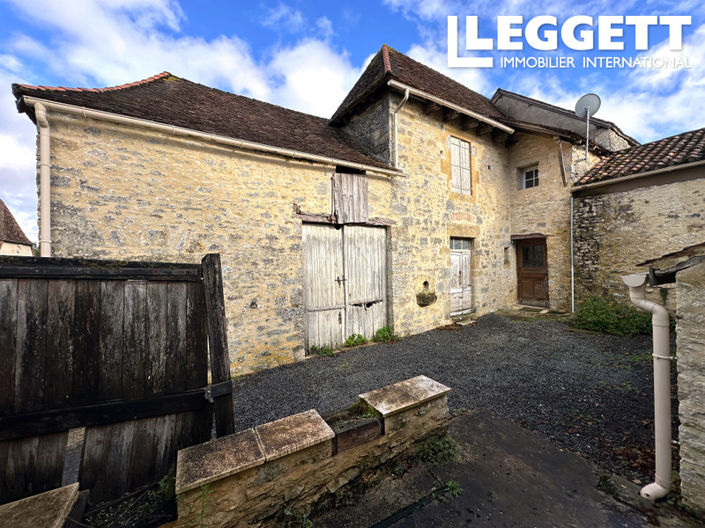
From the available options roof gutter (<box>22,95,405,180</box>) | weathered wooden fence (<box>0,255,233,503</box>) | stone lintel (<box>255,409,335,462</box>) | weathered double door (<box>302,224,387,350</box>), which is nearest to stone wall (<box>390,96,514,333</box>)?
weathered double door (<box>302,224,387,350</box>)

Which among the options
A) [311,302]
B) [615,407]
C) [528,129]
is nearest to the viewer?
[615,407]

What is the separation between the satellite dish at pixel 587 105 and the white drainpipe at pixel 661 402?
30.2ft

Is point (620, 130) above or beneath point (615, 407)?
above

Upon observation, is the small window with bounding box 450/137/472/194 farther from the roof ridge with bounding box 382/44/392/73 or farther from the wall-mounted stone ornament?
the wall-mounted stone ornament

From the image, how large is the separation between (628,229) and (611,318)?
2366 mm

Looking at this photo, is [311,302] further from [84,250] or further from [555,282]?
[555,282]

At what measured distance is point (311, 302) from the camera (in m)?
5.50

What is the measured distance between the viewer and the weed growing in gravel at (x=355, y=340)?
5.89m

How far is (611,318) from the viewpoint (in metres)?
6.45

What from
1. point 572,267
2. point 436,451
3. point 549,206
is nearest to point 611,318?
point 572,267


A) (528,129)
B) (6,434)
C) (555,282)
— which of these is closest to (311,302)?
(6,434)

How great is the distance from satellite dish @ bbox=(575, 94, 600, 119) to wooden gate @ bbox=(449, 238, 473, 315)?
538 centimetres

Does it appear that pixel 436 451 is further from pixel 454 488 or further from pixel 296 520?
pixel 296 520

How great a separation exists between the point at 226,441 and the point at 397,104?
724cm
